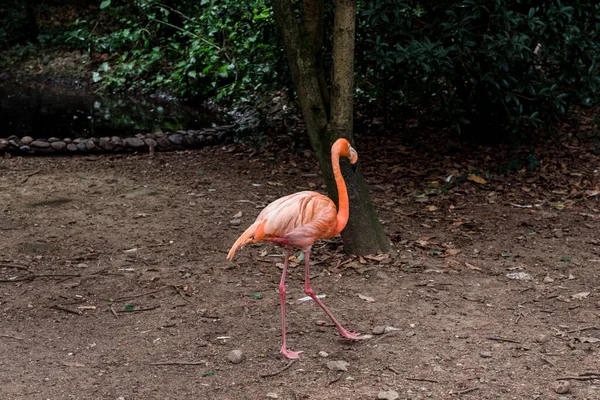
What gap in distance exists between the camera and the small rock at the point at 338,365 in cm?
420

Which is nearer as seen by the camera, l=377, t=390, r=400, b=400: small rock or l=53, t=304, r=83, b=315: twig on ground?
l=377, t=390, r=400, b=400: small rock

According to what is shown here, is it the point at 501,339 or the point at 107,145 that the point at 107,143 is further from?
the point at 501,339

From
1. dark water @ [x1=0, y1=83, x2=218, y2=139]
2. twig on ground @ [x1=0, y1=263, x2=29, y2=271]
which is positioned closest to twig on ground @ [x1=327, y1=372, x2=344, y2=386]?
twig on ground @ [x1=0, y1=263, x2=29, y2=271]

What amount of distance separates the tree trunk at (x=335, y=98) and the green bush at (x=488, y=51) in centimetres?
109

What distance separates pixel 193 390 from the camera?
399cm

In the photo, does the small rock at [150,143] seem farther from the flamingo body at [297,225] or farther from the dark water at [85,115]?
the flamingo body at [297,225]

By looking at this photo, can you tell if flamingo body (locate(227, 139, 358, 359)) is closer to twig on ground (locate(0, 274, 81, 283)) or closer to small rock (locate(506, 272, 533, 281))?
small rock (locate(506, 272, 533, 281))

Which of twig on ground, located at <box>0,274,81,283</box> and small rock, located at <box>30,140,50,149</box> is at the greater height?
small rock, located at <box>30,140,50,149</box>

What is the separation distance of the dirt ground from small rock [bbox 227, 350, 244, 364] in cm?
3

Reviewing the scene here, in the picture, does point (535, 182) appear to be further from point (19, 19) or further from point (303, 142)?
point (19, 19)

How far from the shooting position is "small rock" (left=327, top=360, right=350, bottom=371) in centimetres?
420

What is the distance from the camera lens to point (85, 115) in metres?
12.1

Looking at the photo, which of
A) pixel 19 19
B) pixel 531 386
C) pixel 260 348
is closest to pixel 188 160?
pixel 260 348

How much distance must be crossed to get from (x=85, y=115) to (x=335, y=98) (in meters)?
7.63
